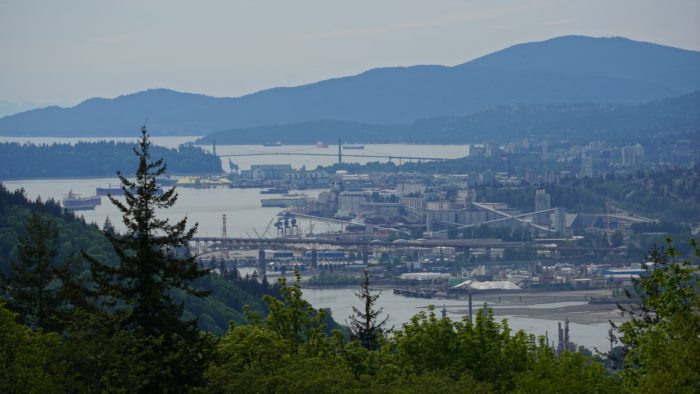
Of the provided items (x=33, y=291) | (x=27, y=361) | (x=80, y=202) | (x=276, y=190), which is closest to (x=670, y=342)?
(x=27, y=361)

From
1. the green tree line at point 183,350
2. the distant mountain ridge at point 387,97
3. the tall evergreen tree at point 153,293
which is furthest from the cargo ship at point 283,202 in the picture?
the distant mountain ridge at point 387,97

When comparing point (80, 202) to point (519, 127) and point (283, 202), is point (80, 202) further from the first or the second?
point (519, 127)

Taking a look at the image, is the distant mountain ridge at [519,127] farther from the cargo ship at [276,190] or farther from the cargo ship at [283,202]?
the cargo ship at [283,202]

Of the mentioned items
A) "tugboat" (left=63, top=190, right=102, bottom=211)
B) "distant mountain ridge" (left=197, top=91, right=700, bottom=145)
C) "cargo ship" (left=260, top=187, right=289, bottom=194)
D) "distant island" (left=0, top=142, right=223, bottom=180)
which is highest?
"distant mountain ridge" (left=197, top=91, right=700, bottom=145)

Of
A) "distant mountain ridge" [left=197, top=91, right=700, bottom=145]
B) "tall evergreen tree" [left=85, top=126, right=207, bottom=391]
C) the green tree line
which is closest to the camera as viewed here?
the green tree line

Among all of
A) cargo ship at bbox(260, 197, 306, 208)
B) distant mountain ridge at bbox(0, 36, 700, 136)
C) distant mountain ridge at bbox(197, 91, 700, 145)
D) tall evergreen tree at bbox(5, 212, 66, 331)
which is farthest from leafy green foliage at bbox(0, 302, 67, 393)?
distant mountain ridge at bbox(0, 36, 700, 136)

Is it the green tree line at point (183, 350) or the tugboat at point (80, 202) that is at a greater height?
the green tree line at point (183, 350)

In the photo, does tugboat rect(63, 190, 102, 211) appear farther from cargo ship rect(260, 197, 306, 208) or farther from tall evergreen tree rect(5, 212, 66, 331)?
tall evergreen tree rect(5, 212, 66, 331)
